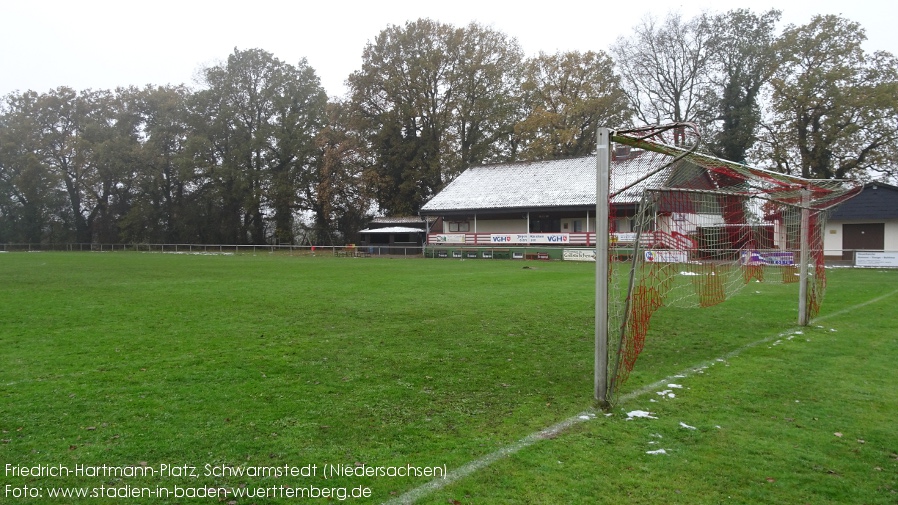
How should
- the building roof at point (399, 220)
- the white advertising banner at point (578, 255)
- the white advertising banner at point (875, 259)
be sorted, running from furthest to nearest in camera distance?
the building roof at point (399, 220) < the white advertising banner at point (578, 255) < the white advertising banner at point (875, 259)

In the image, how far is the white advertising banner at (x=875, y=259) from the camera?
25.5m

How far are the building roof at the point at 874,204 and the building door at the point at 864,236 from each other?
2.92 ft

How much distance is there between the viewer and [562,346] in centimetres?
781

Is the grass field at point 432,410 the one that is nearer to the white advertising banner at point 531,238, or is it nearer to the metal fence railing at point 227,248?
the white advertising banner at point 531,238

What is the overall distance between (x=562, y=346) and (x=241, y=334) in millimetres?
4594

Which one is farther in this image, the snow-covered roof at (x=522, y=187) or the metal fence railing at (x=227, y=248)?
the metal fence railing at (x=227, y=248)

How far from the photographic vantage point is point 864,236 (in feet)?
102

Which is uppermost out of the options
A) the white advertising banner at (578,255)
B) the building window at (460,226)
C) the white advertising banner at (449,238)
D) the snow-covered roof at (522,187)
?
the snow-covered roof at (522,187)

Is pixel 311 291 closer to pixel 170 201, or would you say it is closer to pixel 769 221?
pixel 769 221

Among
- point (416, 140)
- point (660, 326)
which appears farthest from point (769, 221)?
point (416, 140)

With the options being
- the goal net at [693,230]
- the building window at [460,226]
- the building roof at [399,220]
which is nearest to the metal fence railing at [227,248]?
the building window at [460,226]

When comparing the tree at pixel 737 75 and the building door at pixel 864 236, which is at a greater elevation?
the tree at pixel 737 75

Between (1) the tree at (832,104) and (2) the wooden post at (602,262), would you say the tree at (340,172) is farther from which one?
(2) the wooden post at (602,262)

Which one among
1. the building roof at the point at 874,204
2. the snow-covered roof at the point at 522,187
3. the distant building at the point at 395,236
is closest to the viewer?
the building roof at the point at 874,204
